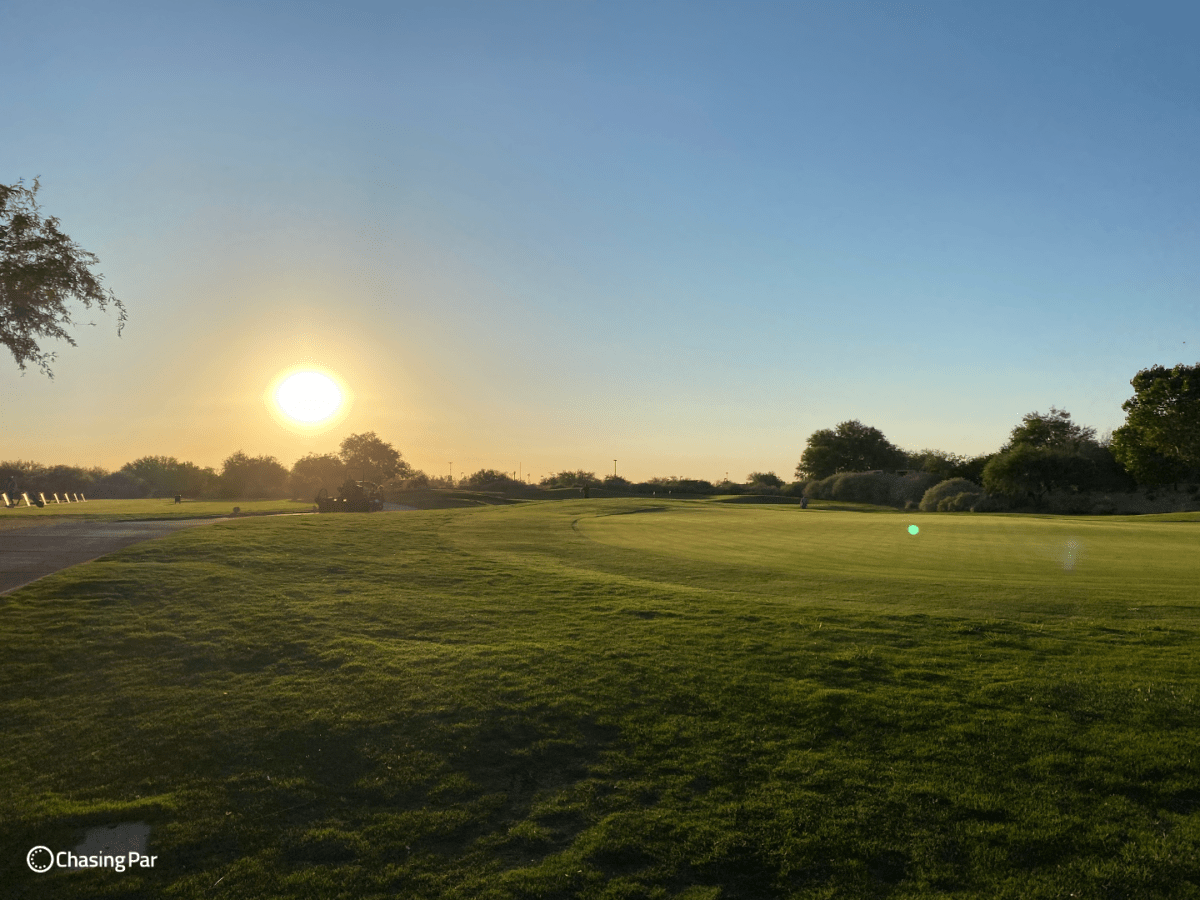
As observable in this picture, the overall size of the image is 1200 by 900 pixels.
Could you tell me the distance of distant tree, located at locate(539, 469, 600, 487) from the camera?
89438 mm

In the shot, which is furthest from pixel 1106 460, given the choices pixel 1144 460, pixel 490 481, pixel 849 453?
pixel 490 481

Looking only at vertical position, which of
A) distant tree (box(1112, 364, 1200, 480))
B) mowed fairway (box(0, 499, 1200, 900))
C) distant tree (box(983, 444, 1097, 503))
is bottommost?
mowed fairway (box(0, 499, 1200, 900))

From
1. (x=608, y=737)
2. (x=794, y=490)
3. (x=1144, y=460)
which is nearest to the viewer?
(x=608, y=737)

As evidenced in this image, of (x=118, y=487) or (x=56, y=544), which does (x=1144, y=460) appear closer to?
(x=56, y=544)

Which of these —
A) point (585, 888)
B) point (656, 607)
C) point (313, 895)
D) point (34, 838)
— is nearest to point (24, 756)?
point (34, 838)

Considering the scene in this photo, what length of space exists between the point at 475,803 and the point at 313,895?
1.52m

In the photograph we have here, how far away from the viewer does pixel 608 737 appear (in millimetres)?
7434

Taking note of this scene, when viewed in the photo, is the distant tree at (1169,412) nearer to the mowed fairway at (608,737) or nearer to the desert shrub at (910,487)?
the desert shrub at (910,487)

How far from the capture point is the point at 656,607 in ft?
40.1

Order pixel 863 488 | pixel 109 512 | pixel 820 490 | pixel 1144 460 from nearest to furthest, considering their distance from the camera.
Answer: pixel 109 512 < pixel 1144 460 < pixel 863 488 < pixel 820 490

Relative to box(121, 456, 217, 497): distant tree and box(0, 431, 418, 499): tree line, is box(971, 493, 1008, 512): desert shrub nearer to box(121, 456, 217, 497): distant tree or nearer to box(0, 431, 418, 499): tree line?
box(0, 431, 418, 499): tree line

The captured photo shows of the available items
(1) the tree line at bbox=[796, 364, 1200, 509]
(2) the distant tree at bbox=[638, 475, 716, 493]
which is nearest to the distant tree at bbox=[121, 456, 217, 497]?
(2) the distant tree at bbox=[638, 475, 716, 493]

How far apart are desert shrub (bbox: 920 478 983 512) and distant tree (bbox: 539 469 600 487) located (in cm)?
3666

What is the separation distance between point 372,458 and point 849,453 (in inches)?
2921
